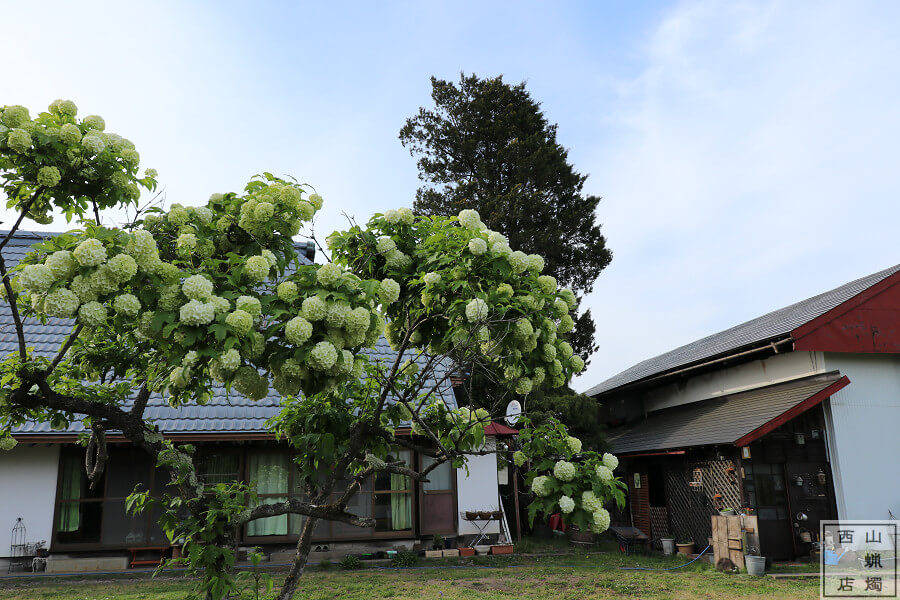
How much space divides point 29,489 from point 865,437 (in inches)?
681

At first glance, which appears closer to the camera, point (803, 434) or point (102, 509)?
point (102, 509)

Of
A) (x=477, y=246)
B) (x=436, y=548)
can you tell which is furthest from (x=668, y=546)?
(x=477, y=246)

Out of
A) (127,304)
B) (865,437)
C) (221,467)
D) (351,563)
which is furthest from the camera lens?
(865,437)

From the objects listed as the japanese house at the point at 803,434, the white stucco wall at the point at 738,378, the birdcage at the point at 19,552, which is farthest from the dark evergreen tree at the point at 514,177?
the birdcage at the point at 19,552

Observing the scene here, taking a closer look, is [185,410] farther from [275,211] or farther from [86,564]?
[275,211]

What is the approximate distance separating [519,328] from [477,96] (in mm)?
22071

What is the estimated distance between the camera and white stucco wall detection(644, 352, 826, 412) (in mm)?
14087

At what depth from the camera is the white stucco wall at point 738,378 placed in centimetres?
1409

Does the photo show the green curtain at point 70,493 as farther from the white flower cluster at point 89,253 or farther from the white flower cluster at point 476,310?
the white flower cluster at point 476,310

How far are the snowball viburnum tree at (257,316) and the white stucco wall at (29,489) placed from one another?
27.5 feet

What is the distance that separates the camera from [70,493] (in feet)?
39.8

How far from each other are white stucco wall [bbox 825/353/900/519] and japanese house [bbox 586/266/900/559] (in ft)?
0.07

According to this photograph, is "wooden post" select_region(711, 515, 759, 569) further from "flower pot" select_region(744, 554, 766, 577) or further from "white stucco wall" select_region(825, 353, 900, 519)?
"white stucco wall" select_region(825, 353, 900, 519)

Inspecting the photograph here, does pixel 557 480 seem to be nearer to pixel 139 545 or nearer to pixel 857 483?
pixel 139 545
